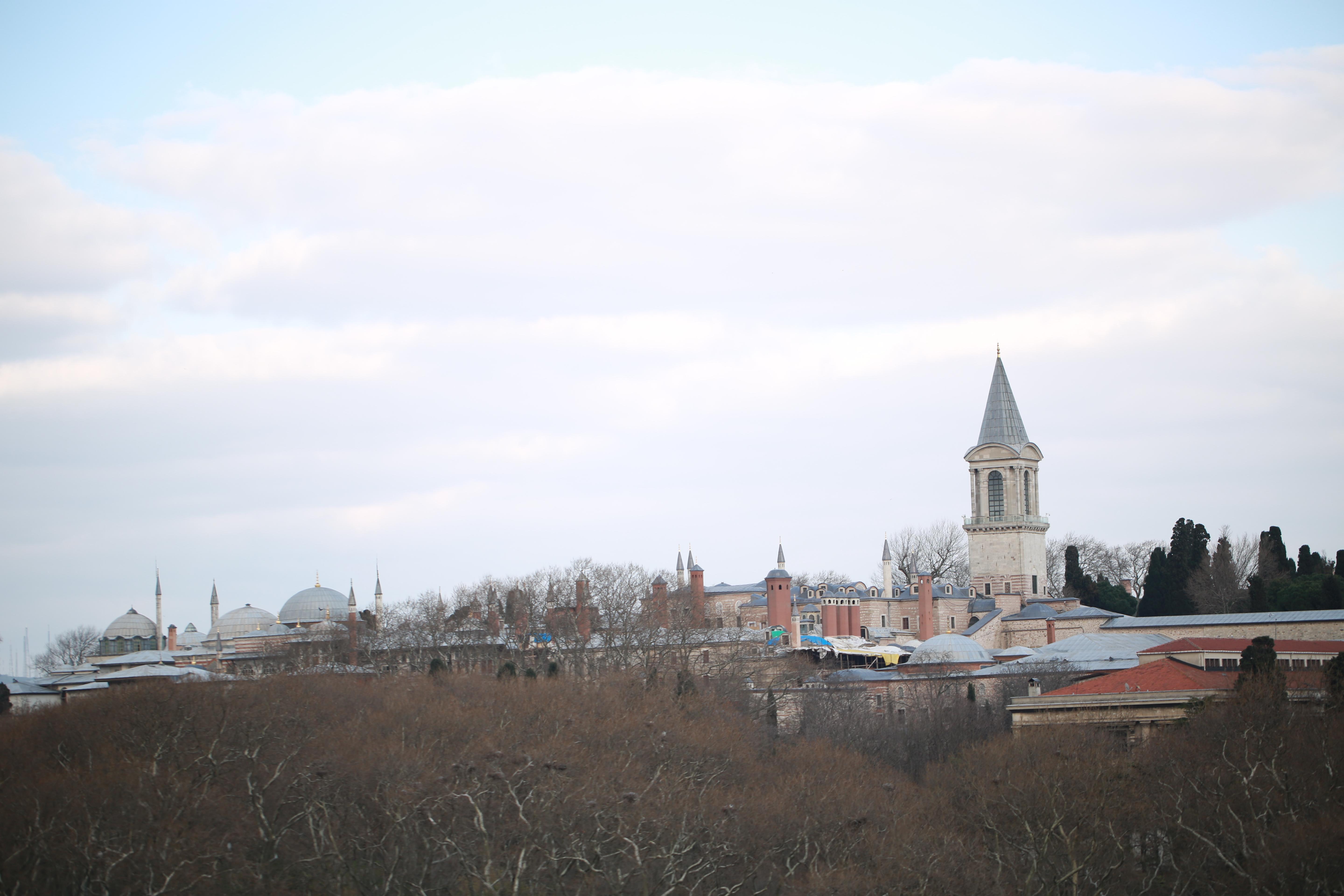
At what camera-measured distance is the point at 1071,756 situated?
41156 mm

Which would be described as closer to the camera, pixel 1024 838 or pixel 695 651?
pixel 1024 838

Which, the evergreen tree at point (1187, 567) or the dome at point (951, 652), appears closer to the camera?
the dome at point (951, 652)

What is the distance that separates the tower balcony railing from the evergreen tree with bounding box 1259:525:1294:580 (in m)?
13.3

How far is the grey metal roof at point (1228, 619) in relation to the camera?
69562 millimetres

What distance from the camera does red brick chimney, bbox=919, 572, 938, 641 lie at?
91875 millimetres

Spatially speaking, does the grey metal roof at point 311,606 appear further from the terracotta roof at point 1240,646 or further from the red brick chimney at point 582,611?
the terracotta roof at point 1240,646

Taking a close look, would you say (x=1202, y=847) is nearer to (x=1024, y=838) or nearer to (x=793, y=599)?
(x=1024, y=838)

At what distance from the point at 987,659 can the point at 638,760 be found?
3707 centimetres

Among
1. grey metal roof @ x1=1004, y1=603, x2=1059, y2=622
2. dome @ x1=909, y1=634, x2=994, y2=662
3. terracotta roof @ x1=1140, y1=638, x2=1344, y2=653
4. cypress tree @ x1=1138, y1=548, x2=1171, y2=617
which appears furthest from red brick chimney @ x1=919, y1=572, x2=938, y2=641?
terracotta roof @ x1=1140, y1=638, x2=1344, y2=653

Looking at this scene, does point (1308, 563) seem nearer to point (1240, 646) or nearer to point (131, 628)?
point (1240, 646)

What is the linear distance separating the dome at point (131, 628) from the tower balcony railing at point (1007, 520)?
6153cm

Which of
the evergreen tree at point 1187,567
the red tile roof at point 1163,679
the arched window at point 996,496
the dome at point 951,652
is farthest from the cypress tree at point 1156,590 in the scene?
the red tile roof at point 1163,679

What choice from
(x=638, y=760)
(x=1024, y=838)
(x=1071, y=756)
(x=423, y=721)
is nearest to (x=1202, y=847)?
(x=1024, y=838)

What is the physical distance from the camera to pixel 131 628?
118 m
